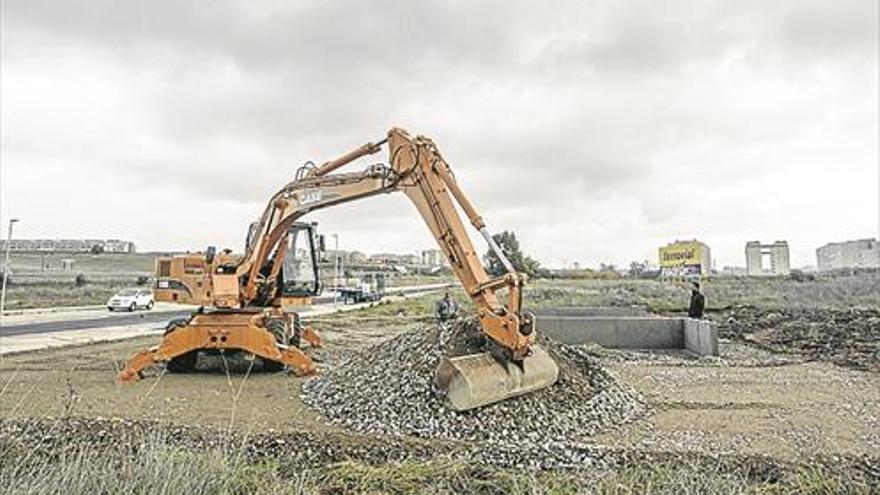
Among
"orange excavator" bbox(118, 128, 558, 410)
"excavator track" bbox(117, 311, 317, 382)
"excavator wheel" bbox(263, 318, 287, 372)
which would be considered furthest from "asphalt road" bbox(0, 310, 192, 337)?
"excavator wheel" bbox(263, 318, 287, 372)

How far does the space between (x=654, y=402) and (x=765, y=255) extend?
9634 centimetres

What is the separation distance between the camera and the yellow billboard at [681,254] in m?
77.4

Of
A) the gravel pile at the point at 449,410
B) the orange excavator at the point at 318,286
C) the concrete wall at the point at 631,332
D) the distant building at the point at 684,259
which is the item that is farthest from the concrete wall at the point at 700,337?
the distant building at the point at 684,259

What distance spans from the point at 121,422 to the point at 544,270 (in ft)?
260

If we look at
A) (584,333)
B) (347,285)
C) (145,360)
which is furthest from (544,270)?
(145,360)

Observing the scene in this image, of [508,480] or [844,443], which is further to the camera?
[844,443]

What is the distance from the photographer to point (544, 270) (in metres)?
84.8

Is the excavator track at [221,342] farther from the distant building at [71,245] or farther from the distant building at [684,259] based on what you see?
the distant building at [71,245]

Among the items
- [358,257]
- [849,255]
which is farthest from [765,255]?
[358,257]

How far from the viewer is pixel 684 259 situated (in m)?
78.9

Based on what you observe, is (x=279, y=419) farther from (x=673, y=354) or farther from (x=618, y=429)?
(x=673, y=354)

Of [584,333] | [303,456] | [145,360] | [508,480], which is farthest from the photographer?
[584,333]

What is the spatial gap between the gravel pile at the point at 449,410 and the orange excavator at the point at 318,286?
0.85ft

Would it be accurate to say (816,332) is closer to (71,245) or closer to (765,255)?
(765,255)
